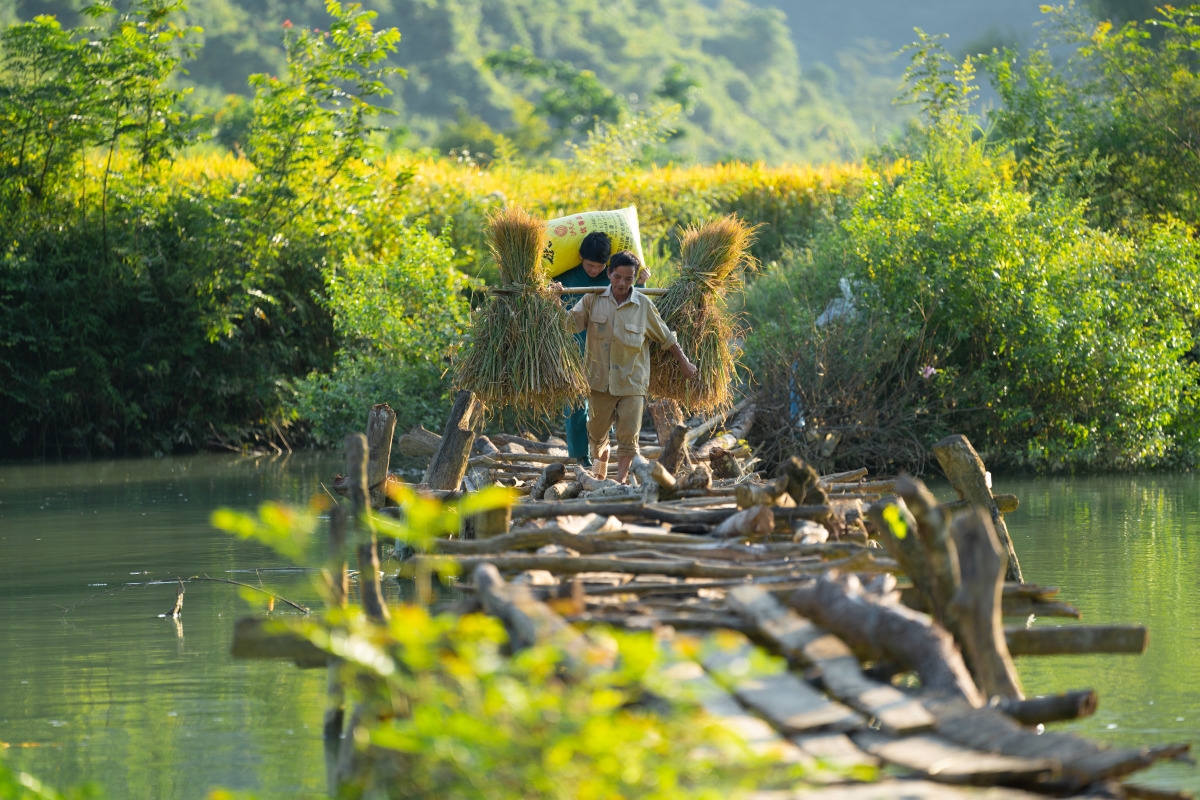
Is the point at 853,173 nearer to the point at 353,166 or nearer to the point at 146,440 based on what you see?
the point at 353,166

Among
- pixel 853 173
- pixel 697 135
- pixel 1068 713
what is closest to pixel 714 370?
pixel 1068 713

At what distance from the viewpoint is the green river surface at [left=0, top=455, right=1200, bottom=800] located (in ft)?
18.5

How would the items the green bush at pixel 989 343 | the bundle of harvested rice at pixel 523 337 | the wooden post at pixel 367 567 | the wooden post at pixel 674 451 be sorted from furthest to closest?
the green bush at pixel 989 343 → the bundle of harvested rice at pixel 523 337 → the wooden post at pixel 674 451 → the wooden post at pixel 367 567

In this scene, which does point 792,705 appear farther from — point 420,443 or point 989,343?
point 989,343

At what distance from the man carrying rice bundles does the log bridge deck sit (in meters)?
1.27

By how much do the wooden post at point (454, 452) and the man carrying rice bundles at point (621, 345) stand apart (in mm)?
845

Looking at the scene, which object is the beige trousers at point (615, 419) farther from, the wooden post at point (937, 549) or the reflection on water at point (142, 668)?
the wooden post at point (937, 549)

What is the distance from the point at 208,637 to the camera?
787cm

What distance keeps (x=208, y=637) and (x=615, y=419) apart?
2.74 m

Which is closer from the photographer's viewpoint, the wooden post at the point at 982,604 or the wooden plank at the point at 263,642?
the wooden post at the point at 982,604

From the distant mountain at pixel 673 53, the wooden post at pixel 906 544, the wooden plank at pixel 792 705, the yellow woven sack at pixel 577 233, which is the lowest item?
the wooden plank at pixel 792 705

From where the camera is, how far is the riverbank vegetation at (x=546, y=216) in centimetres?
1436

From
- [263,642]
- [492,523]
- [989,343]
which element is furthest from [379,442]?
[989,343]

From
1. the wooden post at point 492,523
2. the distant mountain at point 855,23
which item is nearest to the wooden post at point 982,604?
the wooden post at point 492,523
